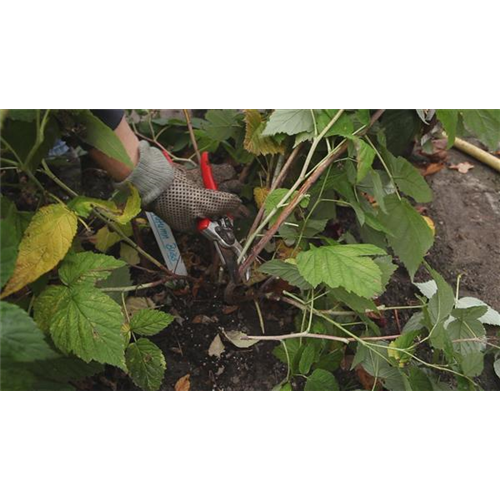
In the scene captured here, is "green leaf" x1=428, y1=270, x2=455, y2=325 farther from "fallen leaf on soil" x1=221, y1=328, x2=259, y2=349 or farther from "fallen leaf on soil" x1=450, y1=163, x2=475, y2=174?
"fallen leaf on soil" x1=450, y1=163, x2=475, y2=174

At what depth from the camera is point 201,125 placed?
1.54 metres

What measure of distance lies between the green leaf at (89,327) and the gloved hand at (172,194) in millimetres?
337

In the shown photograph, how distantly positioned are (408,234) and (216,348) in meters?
0.47

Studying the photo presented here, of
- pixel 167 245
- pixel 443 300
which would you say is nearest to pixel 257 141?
pixel 167 245

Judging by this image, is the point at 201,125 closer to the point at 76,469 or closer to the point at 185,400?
the point at 185,400

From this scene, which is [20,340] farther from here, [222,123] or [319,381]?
[222,123]

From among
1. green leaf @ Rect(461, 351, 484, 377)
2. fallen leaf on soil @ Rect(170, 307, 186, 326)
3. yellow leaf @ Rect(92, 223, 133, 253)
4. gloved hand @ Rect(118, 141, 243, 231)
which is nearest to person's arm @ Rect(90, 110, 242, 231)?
gloved hand @ Rect(118, 141, 243, 231)

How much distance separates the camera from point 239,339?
3.91ft

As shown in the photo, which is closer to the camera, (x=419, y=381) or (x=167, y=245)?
(x=419, y=381)

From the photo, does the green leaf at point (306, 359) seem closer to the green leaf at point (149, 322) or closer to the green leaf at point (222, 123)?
the green leaf at point (149, 322)

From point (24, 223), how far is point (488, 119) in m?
0.81

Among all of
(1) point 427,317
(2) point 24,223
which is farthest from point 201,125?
(1) point 427,317

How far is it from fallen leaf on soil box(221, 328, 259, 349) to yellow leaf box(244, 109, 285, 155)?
41 centimetres

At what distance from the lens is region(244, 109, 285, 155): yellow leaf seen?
1.21m
